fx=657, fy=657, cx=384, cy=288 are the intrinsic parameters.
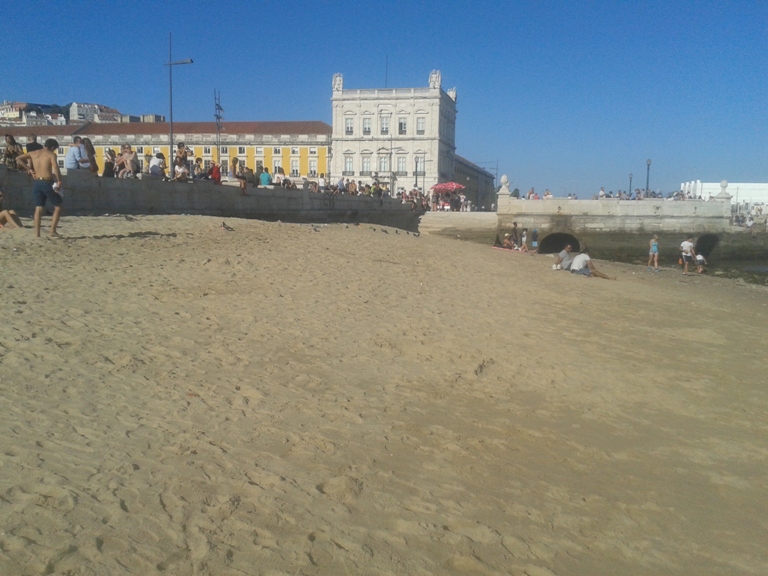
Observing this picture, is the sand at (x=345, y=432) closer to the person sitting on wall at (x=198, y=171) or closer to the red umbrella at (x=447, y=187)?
the person sitting on wall at (x=198, y=171)

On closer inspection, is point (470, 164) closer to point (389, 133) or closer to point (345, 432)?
point (389, 133)

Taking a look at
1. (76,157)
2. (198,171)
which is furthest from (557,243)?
(76,157)

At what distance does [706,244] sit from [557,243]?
8.28m

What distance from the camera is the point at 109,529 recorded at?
3.22 m

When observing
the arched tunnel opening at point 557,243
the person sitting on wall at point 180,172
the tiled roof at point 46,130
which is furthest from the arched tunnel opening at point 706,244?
the tiled roof at point 46,130

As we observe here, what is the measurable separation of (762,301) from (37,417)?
1805cm

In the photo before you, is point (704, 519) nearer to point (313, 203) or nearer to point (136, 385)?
point (136, 385)

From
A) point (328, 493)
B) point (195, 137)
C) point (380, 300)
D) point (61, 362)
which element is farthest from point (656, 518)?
point (195, 137)

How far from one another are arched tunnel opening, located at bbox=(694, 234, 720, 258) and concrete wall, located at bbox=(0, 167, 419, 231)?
68.5 ft

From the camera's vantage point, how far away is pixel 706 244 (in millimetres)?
37719

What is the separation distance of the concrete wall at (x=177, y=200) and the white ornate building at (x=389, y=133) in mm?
49097

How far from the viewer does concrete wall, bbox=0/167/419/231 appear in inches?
542

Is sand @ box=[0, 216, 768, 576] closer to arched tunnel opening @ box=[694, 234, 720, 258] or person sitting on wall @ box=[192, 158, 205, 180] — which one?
person sitting on wall @ box=[192, 158, 205, 180]

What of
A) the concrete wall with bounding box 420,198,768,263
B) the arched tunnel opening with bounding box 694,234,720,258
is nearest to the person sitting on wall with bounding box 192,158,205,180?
the concrete wall with bounding box 420,198,768,263
